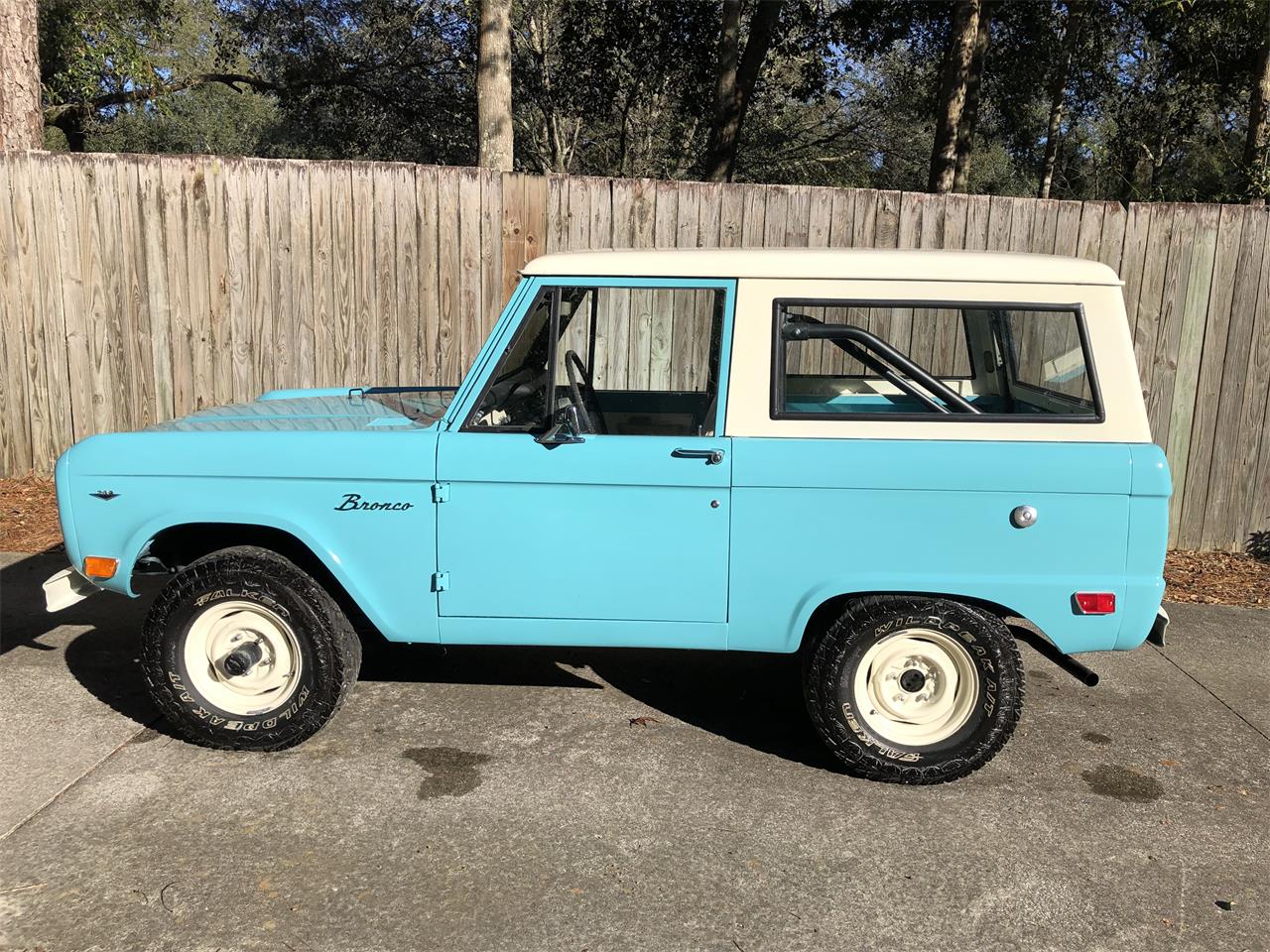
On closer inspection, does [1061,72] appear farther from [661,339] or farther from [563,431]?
[563,431]

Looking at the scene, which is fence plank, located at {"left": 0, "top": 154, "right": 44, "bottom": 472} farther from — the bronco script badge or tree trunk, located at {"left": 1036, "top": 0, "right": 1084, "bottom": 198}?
tree trunk, located at {"left": 1036, "top": 0, "right": 1084, "bottom": 198}

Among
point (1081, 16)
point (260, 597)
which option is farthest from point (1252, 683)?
point (1081, 16)

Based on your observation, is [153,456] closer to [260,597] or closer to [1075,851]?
[260,597]

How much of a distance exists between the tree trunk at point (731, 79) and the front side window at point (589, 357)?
11.5 metres

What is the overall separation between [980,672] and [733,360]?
1.43 m

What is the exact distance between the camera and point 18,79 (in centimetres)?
758

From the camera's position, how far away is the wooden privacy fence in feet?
21.6

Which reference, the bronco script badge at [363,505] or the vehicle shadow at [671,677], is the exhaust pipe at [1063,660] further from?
the bronco script badge at [363,505]

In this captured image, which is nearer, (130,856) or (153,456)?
(130,856)

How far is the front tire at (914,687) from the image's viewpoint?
3705 millimetres

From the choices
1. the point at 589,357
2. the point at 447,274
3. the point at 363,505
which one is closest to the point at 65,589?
the point at 363,505

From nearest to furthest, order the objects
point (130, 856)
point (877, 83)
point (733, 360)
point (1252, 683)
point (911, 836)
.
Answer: point (130, 856) → point (911, 836) → point (733, 360) → point (1252, 683) → point (877, 83)

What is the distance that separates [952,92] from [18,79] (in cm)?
1029

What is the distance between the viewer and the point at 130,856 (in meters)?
3.25
